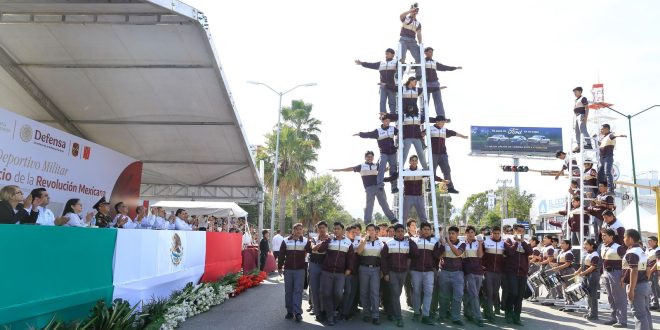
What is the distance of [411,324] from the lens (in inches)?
372

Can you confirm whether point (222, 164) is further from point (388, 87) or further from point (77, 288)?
point (77, 288)

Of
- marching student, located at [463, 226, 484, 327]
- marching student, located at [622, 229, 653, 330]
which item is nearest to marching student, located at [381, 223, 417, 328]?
marching student, located at [463, 226, 484, 327]

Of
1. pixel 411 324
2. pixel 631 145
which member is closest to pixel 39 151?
pixel 411 324

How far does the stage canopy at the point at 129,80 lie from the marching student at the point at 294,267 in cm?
478

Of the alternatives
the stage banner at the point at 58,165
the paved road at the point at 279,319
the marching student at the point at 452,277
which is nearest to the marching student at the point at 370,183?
the marching student at the point at 452,277

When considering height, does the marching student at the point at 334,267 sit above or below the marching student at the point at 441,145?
below

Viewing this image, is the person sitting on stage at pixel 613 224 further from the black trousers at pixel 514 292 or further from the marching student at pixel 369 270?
the marching student at pixel 369 270

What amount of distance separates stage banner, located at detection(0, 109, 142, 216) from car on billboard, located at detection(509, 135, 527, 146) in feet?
175

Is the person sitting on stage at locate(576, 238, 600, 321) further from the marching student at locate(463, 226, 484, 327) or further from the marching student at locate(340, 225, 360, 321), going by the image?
the marching student at locate(340, 225, 360, 321)

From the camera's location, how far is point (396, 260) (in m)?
9.56

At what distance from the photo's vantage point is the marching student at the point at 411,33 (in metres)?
11.2

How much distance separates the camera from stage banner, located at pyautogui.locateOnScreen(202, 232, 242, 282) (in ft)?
42.2

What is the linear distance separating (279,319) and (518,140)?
187 feet

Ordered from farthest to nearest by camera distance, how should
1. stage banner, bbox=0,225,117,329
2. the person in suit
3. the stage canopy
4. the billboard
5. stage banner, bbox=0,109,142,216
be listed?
the billboard, the stage canopy, stage banner, bbox=0,109,142,216, the person in suit, stage banner, bbox=0,225,117,329
